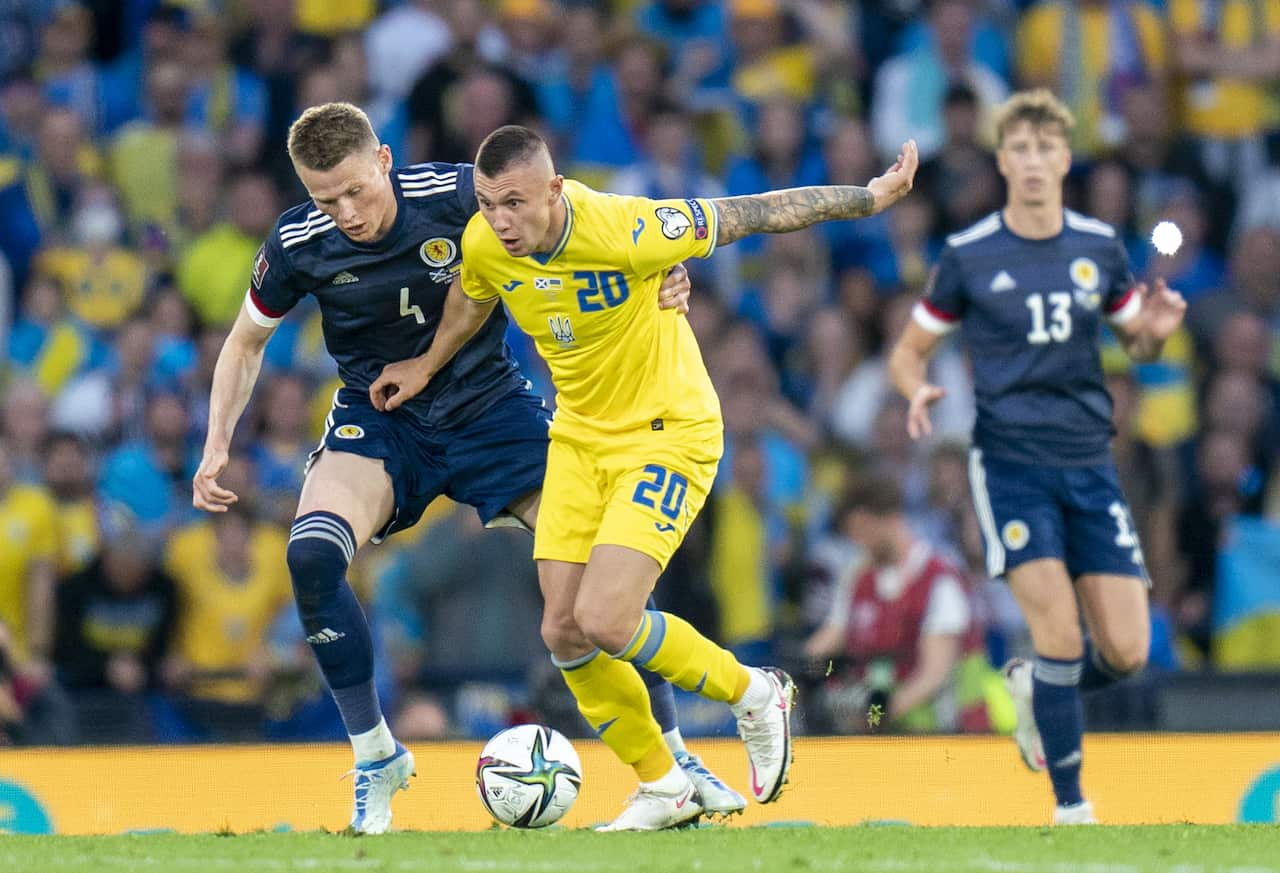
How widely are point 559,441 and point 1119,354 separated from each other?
5251 millimetres

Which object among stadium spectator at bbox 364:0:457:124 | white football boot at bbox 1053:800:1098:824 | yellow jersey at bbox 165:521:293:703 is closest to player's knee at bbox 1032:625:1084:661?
white football boot at bbox 1053:800:1098:824

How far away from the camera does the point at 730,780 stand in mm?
8766

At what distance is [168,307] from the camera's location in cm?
1220

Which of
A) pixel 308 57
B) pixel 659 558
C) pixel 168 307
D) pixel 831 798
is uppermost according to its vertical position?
pixel 308 57

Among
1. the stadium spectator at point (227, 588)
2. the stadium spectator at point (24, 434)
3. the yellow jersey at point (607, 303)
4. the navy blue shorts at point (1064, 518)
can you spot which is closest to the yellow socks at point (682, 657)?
the yellow jersey at point (607, 303)

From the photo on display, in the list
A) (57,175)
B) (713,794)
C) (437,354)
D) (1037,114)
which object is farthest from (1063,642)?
(57,175)

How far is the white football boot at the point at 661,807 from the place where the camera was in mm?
7043

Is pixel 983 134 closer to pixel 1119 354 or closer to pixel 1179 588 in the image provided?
pixel 1119 354

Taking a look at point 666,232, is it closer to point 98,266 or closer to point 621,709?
point 621,709

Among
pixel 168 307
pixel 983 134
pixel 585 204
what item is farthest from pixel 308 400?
pixel 585 204

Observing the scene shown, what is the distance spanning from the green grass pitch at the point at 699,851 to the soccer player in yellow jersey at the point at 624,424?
398 millimetres

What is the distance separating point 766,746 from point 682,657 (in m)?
0.50

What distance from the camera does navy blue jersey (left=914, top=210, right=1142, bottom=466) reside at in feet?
26.0

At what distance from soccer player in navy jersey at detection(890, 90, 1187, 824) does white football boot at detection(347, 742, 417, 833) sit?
89.2 inches
